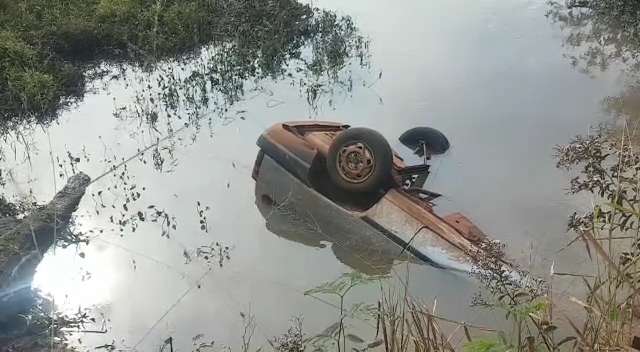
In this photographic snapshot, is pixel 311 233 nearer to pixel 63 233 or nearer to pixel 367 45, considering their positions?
pixel 63 233

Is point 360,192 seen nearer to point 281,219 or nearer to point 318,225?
point 318,225

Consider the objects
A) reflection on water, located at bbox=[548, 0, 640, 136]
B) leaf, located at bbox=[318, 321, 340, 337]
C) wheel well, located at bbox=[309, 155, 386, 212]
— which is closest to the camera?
leaf, located at bbox=[318, 321, 340, 337]

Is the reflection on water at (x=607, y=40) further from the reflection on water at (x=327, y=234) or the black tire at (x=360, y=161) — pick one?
the reflection on water at (x=327, y=234)

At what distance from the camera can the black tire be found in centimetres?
614

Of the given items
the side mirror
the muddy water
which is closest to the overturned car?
the muddy water

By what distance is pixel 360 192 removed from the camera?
20.6ft

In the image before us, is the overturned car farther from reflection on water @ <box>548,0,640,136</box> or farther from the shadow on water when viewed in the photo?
reflection on water @ <box>548,0,640,136</box>

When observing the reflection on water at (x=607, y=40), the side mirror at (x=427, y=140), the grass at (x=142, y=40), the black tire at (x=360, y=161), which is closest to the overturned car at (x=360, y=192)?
the black tire at (x=360, y=161)

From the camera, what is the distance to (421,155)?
7.92 meters

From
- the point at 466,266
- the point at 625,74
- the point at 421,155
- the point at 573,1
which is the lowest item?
the point at 466,266

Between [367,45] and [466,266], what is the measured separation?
661 centimetres

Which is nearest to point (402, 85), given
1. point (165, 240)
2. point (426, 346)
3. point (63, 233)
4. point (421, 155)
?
point (421, 155)

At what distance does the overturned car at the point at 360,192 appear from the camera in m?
5.76

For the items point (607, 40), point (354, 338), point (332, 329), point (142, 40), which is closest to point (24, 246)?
point (332, 329)
